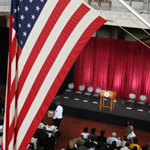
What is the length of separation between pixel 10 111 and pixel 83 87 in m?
13.5

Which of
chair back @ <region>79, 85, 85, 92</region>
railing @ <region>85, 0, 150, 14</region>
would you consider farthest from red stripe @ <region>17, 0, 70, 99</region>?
chair back @ <region>79, 85, 85, 92</region>

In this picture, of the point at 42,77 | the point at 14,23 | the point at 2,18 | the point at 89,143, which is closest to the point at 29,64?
the point at 42,77

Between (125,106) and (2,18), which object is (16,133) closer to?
(125,106)

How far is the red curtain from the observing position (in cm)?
1672

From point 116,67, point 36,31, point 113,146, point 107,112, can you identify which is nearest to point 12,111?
point 36,31

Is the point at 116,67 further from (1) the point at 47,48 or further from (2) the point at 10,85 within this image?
(2) the point at 10,85

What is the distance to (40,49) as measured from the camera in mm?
3982

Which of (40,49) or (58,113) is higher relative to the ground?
(40,49)

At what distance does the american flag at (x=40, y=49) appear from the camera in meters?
3.90

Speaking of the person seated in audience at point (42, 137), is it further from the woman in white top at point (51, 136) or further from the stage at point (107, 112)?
the stage at point (107, 112)

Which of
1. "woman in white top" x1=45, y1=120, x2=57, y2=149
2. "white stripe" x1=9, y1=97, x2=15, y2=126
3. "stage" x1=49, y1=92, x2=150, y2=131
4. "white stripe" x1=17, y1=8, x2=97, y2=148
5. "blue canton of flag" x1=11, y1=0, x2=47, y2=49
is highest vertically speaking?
"blue canton of flag" x1=11, y1=0, x2=47, y2=49

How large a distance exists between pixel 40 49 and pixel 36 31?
A: 266 mm

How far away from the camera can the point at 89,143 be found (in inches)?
340

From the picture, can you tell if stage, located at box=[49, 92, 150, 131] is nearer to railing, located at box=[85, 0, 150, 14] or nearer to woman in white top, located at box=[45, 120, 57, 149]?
woman in white top, located at box=[45, 120, 57, 149]
